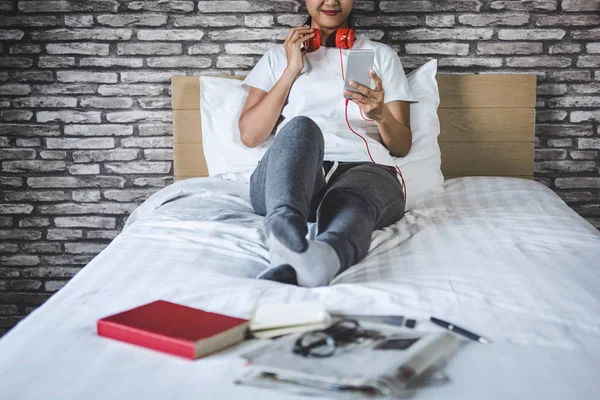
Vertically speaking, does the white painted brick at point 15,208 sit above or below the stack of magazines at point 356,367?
below

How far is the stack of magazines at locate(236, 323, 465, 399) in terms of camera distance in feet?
2.64

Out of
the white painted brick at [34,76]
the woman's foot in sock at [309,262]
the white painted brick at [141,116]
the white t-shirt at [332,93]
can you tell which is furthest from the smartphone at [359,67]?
the white painted brick at [34,76]

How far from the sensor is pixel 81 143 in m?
2.58

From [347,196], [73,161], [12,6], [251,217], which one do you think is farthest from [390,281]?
[12,6]

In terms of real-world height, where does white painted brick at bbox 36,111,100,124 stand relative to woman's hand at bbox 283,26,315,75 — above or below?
below

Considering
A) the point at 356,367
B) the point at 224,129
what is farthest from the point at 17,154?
the point at 356,367

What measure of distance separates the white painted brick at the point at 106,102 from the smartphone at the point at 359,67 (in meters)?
1.12

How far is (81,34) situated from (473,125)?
5.22 ft

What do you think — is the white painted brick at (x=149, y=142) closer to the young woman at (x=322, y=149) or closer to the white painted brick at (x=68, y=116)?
the white painted brick at (x=68, y=116)

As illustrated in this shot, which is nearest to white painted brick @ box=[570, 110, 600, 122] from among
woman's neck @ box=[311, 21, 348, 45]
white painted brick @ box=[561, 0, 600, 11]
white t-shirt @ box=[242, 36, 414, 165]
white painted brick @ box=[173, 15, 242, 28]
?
white painted brick @ box=[561, 0, 600, 11]

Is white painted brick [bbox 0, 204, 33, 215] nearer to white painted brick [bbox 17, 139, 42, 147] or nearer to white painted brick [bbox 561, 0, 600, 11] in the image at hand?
white painted brick [bbox 17, 139, 42, 147]

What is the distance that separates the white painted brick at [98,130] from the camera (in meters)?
2.57

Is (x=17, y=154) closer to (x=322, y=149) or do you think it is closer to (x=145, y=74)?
(x=145, y=74)

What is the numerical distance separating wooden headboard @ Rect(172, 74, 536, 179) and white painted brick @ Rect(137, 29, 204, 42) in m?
0.17
